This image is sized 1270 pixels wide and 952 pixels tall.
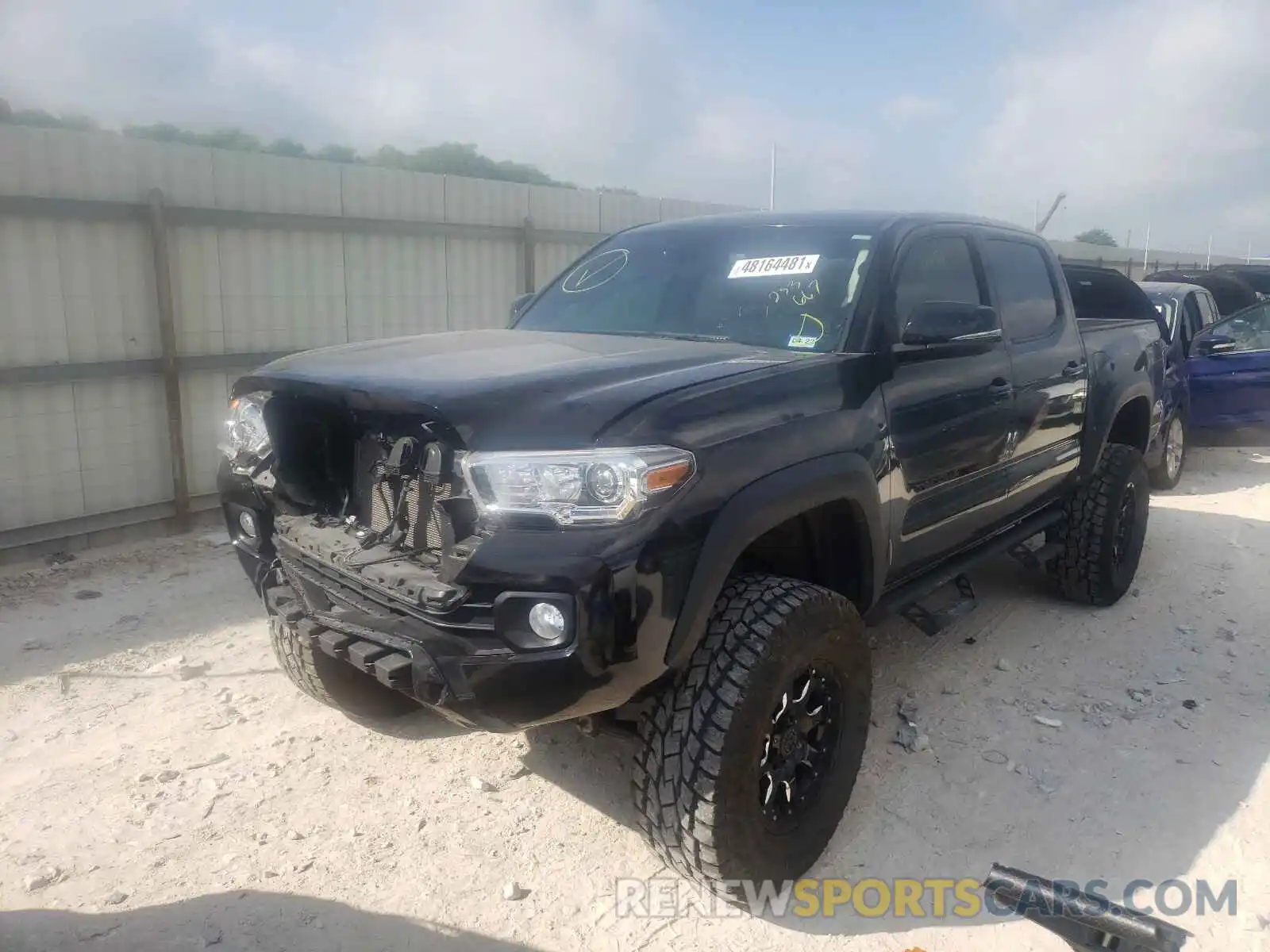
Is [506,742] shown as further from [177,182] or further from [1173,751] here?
[177,182]

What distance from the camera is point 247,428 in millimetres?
3023

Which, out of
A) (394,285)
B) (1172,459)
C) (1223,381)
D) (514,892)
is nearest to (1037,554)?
(514,892)

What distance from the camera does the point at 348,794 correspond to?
3.20 metres

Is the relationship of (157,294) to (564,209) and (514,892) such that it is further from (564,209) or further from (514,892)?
(514,892)

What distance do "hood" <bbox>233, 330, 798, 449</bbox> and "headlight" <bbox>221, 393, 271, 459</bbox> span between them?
0.16 feet

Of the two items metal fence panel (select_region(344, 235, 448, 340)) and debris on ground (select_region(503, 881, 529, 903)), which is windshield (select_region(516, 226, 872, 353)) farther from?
metal fence panel (select_region(344, 235, 448, 340))

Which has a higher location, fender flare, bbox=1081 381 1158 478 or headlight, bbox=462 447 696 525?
headlight, bbox=462 447 696 525

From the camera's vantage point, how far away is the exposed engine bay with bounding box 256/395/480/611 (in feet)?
7.81

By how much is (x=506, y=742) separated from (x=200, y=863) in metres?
1.13

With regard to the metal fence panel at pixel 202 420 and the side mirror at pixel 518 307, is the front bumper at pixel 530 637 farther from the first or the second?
the metal fence panel at pixel 202 420

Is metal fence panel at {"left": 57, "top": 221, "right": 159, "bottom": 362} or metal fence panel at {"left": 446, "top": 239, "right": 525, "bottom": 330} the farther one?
metal fence panel at {"left": 446, "top": 239, "right": 525, "bottom": 330}

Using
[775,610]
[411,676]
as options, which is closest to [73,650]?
[411,676]

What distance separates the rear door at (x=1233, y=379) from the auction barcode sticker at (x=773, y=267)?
6524 mm

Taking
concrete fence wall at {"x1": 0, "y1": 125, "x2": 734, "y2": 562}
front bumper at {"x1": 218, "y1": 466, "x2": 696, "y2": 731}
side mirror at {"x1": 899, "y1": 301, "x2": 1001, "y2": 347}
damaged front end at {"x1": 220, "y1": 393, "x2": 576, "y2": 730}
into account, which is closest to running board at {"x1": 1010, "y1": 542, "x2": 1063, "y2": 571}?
side mirror at {"x1": 899, "y1": 301, "x2": 1001, "y2": 347}
